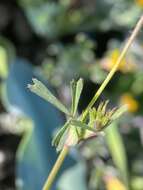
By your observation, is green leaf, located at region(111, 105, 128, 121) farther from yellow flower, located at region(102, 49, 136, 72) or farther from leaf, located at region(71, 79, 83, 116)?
yellow flower, located at region(102, 49, 136, 72)

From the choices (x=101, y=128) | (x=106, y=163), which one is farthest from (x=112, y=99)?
(x=101, y=128)

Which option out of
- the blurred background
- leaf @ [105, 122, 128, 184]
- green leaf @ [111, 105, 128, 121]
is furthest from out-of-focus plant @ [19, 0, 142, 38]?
green leaf @ [111, 105, 128, 121]

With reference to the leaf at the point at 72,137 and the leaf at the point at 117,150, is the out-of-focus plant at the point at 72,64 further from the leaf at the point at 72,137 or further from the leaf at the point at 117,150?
the leaf at the point at 72,137

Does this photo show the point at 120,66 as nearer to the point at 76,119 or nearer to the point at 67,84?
the point at 67,84

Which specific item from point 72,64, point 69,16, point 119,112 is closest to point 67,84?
point 72,64

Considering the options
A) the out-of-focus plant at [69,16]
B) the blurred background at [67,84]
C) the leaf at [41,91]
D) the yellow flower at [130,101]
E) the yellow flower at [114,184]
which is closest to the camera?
the leaf at [41,91]

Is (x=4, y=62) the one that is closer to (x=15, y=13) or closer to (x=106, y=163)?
(x=106, y=163)

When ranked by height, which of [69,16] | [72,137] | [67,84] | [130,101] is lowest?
[72,137]

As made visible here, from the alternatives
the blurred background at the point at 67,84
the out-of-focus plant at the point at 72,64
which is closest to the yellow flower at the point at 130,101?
the blurred background at the point at 67,84
